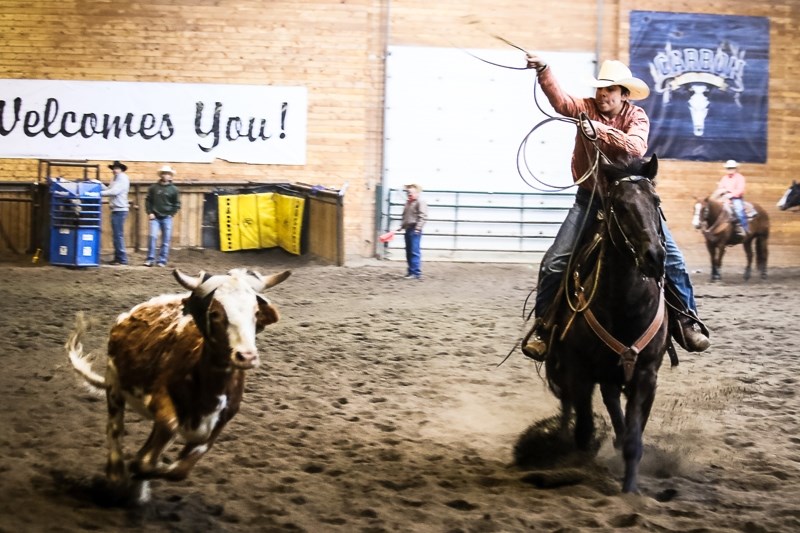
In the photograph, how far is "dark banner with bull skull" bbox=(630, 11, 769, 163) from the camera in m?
18.3

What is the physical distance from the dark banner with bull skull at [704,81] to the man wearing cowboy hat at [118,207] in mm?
9805

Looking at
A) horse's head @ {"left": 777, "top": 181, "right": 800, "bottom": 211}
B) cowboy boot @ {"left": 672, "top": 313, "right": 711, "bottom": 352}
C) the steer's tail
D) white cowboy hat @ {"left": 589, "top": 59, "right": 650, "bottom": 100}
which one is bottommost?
the steer's tail

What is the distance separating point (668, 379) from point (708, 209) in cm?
910

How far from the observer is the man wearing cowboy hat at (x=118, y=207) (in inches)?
626

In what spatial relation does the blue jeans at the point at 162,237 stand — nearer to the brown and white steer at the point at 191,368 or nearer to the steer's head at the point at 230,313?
the brown and white steer at the point at 191,368

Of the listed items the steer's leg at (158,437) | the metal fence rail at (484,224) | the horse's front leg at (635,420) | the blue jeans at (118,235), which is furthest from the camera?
the metal fence rail at (484,224)

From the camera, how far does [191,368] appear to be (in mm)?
3924

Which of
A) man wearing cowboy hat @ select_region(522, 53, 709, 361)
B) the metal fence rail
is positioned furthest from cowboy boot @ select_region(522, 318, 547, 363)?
the metal fence rail

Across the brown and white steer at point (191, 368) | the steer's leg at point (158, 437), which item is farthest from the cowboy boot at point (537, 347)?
the steer's leg at point (158, 437)

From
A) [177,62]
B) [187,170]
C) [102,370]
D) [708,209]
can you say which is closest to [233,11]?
[177,62]

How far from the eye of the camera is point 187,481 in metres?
4.68

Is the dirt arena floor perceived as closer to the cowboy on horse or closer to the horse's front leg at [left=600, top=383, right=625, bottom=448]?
the horse's front leg at [left=600, top=383, right=625, bottom=448]

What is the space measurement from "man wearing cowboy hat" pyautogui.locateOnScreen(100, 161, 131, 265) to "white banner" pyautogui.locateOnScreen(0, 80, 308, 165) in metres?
2.01

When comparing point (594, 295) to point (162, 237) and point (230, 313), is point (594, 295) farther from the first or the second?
point (162, 237)
